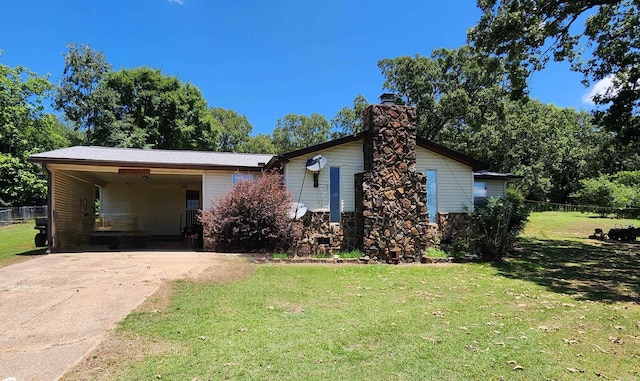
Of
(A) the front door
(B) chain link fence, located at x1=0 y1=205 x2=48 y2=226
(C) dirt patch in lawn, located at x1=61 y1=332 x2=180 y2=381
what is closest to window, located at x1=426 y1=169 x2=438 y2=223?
(C) dirt patch in lawn, located at x1=61 y1=332 x2=180 y2=381

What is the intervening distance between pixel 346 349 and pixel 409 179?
27.5 feet

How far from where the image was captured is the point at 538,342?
4.44 metres

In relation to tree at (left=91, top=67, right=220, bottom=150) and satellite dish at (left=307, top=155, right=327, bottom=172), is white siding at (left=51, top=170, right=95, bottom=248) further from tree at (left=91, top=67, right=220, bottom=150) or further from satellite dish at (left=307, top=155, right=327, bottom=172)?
tree at (left=91, top=67, right=220, bottom=150)

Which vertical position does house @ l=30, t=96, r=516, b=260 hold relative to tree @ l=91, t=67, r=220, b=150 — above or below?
below

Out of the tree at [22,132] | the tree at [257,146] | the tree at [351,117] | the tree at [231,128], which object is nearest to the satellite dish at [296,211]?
the tree at [351,117]

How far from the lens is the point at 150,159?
13.1 m

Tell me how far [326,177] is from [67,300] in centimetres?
806

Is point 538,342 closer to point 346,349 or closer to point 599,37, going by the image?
point 346,349

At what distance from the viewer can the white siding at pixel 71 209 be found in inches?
475

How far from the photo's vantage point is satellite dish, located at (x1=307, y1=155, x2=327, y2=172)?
1176 cm

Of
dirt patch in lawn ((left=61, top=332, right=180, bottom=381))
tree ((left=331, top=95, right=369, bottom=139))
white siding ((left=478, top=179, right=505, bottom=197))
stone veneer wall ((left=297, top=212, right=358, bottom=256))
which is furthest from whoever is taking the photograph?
tree ((left=331, top=95, right=369, bottom=139))

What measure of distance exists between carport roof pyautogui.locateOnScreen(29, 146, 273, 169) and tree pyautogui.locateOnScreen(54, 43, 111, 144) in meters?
18.3

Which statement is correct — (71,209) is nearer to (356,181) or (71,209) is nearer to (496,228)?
(356,181)

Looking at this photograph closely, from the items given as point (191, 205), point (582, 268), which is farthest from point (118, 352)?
point (191, 205)
